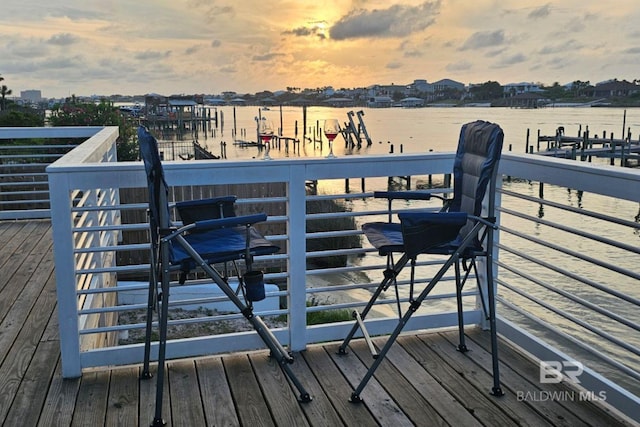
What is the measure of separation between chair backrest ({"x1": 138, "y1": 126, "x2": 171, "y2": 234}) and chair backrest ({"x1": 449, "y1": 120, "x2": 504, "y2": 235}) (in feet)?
4.07

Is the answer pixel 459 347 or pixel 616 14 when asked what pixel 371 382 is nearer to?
pixel 459 347

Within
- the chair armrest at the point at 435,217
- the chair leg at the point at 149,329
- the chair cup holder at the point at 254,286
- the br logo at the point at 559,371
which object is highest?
the chair armrest at the point at 435,217

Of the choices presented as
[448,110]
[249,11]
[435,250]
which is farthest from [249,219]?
[448,110]

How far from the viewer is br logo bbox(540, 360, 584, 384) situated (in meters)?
2.52

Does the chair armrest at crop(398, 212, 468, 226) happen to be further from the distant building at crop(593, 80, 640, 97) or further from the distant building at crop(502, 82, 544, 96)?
the distant building at crop(502, 82, 544, 96)

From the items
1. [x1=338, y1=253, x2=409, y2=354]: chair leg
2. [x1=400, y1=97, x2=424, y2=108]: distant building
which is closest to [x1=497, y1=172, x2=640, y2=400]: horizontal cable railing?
[x1=338, y1=253, x2=409, y2=354]: chair leg

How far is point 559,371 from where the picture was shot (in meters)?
2.61

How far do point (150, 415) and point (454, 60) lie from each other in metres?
43.6

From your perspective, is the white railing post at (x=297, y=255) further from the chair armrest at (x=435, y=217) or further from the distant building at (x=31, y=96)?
the distant building at (x=31, y=96)

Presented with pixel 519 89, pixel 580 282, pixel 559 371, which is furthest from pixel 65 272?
pixel 519 89

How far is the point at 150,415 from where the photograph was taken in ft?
7.50

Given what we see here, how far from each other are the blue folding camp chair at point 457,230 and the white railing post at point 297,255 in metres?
0.24

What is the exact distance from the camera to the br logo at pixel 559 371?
2516 mm

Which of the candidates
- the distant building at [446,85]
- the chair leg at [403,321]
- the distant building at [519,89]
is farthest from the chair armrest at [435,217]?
the distant building at [519,89]
